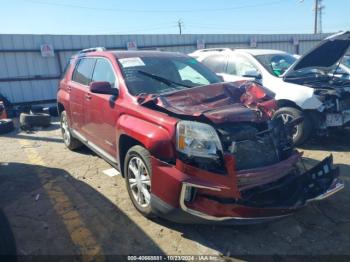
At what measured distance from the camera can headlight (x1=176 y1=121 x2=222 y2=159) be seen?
2986mm

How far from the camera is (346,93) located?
574 cm

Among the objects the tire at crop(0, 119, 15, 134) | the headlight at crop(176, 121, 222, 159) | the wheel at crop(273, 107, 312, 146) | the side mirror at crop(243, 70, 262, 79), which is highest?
the side mirror at crop(243, 70, 262, 79)

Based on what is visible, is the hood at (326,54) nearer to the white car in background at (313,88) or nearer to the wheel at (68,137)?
the white car in background at (313,88)

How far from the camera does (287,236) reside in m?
3.24

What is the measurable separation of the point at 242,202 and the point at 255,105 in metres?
1.20

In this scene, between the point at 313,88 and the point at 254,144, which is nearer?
the point at 254,144

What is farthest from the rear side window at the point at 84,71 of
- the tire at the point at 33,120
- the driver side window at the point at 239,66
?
the tire at the point at 33,120

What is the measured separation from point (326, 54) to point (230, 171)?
3903mm

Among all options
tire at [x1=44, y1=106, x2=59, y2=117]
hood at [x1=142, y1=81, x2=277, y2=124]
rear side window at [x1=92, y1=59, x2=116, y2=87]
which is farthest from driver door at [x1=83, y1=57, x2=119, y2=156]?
tire at [x1=44, y1=106, x2=59, y2=117]

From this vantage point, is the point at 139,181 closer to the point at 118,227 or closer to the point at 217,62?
the point at 118,227

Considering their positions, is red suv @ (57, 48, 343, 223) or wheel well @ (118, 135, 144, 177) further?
wheel well @ (118, 135, 144, 177)

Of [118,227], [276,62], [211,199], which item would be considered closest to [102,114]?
[118,227]

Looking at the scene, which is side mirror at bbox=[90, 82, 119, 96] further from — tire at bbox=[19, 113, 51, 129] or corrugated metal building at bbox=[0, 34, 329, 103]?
corrugated metal building at bbox=[0, 34, 329, 103]

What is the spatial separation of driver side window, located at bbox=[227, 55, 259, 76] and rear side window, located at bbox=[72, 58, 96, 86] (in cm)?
319
